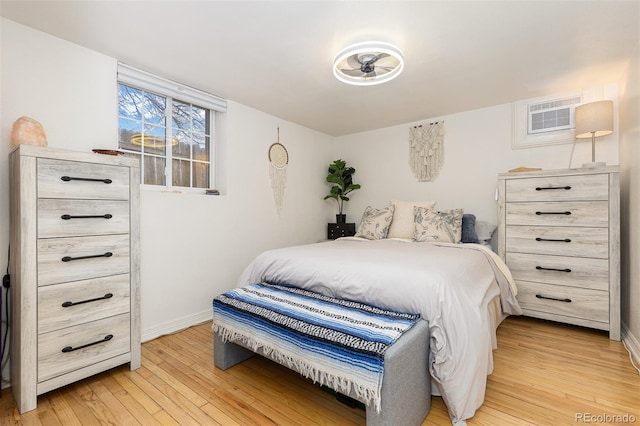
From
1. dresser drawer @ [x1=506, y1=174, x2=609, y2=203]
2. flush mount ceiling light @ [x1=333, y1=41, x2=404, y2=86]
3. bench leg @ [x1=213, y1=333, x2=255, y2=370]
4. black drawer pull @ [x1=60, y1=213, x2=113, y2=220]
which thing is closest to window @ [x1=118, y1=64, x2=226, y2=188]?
black drawer pull @ [x1=60, y1=213, x2=113, y2=220]

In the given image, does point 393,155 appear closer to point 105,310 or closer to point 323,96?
point 323,96

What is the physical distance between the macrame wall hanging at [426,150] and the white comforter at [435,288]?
1581 millimetres

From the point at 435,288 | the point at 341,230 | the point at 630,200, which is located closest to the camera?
the point at 435,288

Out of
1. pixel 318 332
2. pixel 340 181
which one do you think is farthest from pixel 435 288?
pixel 340 181

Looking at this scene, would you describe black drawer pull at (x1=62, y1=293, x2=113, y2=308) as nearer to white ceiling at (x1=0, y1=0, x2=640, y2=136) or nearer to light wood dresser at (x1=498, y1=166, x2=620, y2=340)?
white ceiling at (x1=0, y1=0, x2=640, y2=136)

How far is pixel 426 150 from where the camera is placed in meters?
3.82

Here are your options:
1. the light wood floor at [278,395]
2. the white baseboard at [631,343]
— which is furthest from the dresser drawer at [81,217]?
the white baseboard at [631,343]

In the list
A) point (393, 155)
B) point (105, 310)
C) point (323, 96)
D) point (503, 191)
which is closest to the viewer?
point (105, 310)

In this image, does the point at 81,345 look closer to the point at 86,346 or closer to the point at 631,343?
the point at 86,346

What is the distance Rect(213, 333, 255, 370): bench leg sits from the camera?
1.97 metres

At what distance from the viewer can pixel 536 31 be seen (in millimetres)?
1950

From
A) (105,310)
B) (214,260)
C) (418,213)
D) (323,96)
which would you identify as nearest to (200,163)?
(214,260)

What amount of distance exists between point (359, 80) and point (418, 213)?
5.11 ft

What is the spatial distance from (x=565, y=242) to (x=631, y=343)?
83cm
